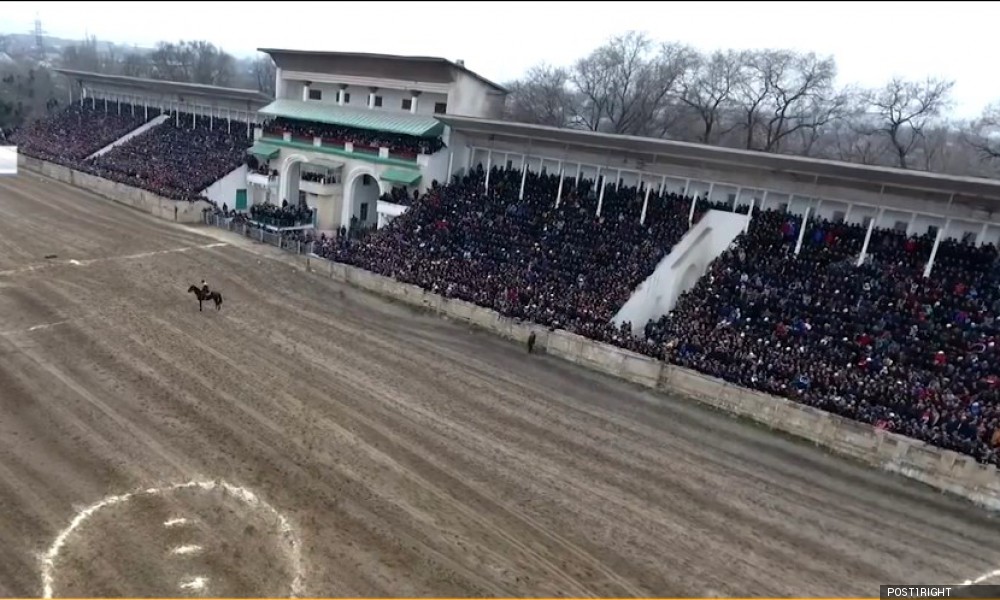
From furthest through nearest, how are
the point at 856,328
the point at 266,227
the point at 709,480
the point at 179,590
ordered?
1. the point at 266,227
2. the point at 856,328
3. the point at 709,480
4. the point at 179,590

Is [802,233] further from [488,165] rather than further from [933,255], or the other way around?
[488,165]

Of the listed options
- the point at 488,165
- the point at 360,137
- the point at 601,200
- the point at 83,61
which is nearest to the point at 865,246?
the point at 601,200

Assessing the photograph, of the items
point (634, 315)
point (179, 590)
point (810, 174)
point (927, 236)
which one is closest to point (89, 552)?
point (179, 590)

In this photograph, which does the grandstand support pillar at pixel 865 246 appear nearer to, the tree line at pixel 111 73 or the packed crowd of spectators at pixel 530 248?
the packed crowd of spectators at pixel 530 248

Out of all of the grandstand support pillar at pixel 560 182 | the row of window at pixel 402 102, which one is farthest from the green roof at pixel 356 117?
the grandstand support pillar at pixel 560 182

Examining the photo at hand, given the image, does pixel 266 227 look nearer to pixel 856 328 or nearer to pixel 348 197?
pixel 348 197

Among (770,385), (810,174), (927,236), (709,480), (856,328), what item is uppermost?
(810,174)

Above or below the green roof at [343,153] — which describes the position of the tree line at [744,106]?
above
